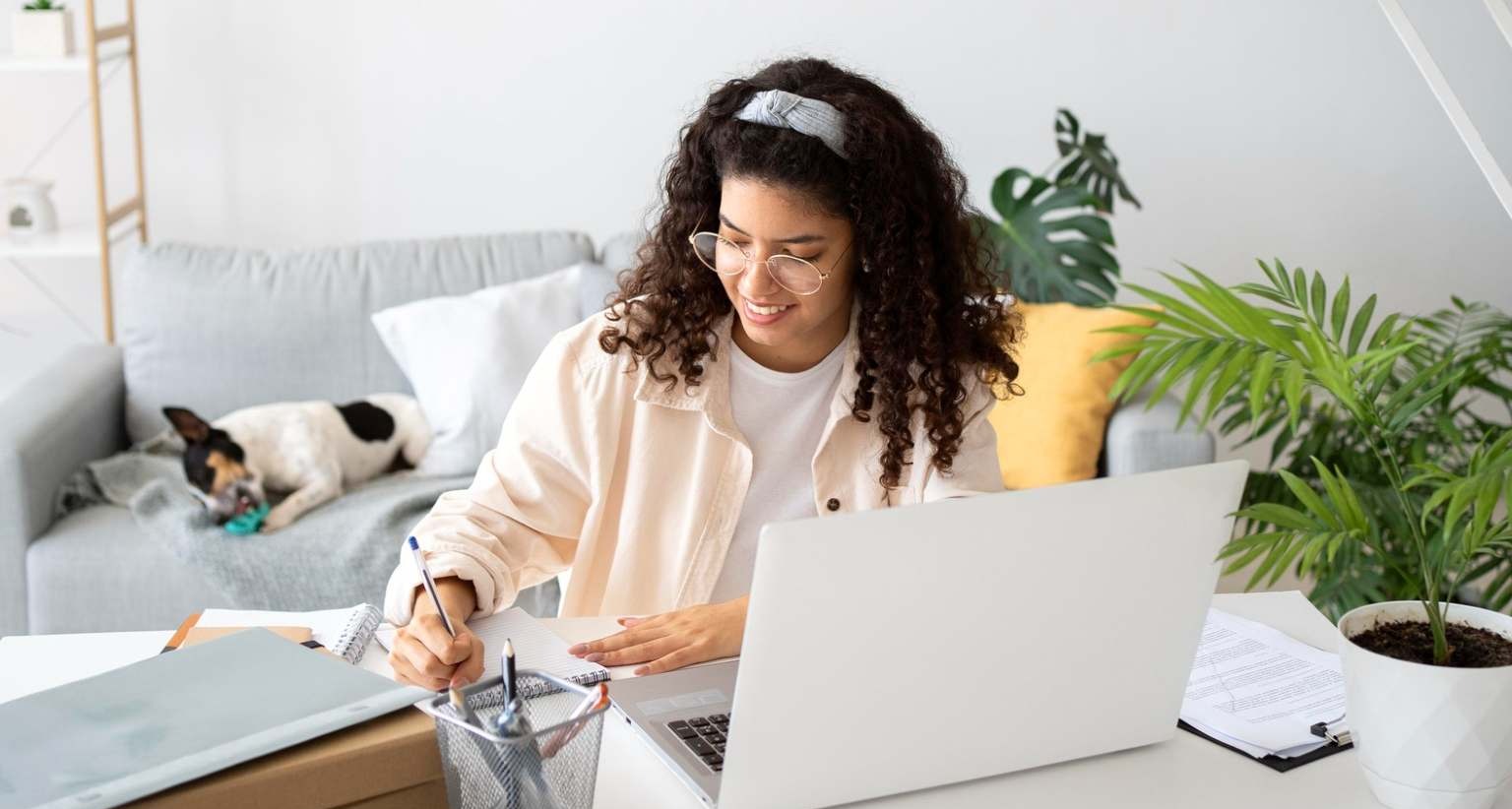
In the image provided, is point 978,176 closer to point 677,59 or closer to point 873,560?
point 677,59

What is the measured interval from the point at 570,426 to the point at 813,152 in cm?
40

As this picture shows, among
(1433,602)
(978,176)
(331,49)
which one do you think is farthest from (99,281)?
(1433,602)

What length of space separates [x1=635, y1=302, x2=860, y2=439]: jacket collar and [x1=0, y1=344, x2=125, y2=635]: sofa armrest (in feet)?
4.90

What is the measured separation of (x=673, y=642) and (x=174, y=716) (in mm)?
456

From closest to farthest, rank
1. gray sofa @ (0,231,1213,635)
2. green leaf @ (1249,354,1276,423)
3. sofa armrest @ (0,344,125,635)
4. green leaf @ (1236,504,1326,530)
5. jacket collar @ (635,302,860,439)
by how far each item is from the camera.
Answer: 1. green leaf @ (1236,504,1326,530)
2. green leaf @ (1249,354,1276,423)
3. jacket collar @ (635,302,860,439)
4. sofa armrest @ (0,344,125,635)
5. gray sofa @ (0,231,1213,635)

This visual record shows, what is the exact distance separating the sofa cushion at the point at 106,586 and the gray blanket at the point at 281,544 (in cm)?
4

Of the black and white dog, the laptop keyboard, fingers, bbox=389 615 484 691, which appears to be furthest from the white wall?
the laptop keyboard

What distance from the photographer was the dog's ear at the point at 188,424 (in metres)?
2.77

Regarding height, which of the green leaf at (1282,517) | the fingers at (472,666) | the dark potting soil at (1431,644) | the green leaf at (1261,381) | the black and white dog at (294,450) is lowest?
the black and white dog at (294,450)

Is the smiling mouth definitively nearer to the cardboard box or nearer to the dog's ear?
the cardboard box

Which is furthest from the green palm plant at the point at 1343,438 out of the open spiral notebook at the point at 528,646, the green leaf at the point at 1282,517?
the open spiral notebook at the point at 528,646

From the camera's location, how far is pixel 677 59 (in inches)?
136

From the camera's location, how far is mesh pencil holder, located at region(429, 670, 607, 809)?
95 centimetres

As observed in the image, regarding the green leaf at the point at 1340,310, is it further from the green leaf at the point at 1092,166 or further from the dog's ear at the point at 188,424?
the dog's ear at the point at 188,424
